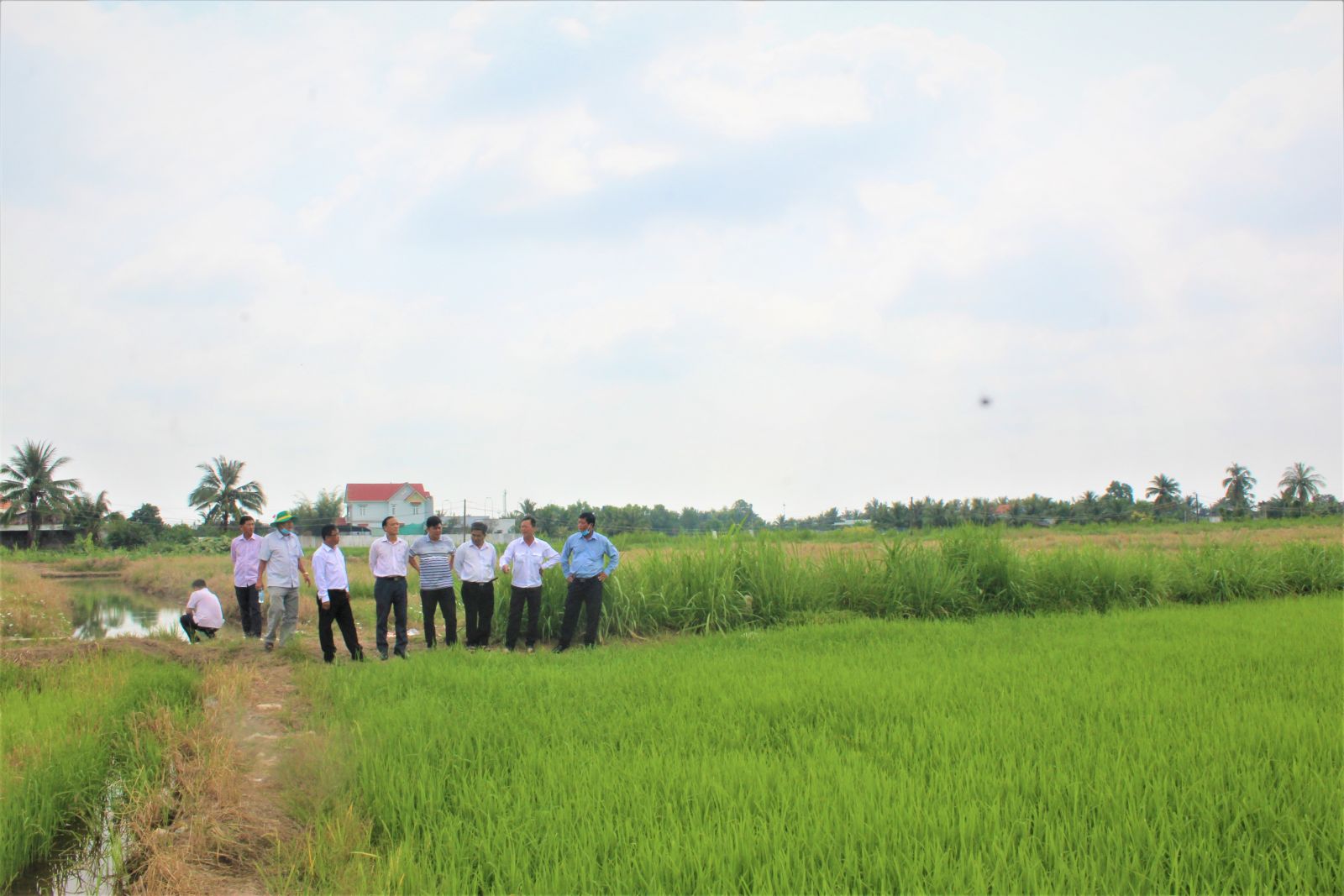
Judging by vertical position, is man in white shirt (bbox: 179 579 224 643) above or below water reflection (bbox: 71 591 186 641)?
above

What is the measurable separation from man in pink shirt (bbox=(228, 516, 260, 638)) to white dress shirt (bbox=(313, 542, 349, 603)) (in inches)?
71.3

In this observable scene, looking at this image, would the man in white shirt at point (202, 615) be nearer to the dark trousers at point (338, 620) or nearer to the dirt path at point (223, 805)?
the dark trousers at point (338, 620)

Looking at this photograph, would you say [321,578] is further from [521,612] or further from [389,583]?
[521,612]

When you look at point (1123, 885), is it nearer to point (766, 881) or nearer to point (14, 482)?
point (766, 881)

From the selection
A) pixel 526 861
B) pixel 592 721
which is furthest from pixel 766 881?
pixel 592 721

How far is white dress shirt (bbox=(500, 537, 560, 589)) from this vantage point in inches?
386

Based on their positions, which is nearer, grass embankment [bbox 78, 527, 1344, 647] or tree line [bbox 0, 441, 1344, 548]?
grass embankment [bbox 78, 527, 1344, 647]

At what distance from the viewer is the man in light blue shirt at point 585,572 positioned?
31.7 ft

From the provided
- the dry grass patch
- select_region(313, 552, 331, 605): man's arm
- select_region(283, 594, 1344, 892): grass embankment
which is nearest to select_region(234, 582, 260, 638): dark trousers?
select_region(313, 552, 331, 605): man's arm

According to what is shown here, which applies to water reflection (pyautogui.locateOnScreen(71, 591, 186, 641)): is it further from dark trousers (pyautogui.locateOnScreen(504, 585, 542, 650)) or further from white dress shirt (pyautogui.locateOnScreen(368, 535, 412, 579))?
dark trousers (pyautogui.locateOnScreen(504, 585, 542, 650))

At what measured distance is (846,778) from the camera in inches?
155

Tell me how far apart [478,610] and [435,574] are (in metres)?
0.73

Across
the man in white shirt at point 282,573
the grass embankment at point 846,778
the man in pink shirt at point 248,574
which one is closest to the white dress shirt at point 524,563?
the man in white shirt at point 282,573

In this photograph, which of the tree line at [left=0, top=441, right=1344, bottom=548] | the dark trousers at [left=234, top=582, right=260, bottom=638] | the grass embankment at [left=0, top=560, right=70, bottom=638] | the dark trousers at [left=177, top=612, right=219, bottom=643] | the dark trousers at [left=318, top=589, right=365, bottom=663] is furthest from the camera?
the tree line at [left=0, top=441, right=1344, bottom=548]
